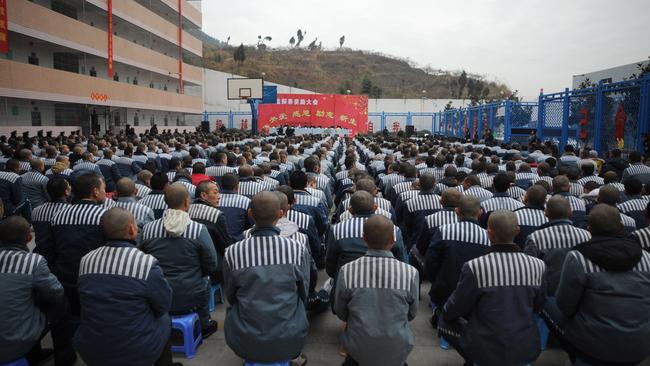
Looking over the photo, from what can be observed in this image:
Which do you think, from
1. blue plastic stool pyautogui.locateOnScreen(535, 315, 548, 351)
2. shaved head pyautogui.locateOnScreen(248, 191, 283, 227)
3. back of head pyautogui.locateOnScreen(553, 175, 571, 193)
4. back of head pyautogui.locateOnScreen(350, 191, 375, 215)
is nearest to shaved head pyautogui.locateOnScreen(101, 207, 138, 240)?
shaved head pyautogui.locateOnScreen(248, 191, 283, 227)

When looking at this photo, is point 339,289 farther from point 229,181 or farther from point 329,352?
point 229,181

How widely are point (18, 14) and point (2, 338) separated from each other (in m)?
16.7

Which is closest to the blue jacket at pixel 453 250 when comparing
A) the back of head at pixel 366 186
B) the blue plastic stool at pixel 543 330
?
the blue plastic stool at pixel 543 330

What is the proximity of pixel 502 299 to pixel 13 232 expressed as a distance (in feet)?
10.2

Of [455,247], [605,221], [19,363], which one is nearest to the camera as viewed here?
[605,221]

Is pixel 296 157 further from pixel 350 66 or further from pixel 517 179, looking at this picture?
pixel 350 66

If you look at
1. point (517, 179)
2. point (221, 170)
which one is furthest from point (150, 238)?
point (517, 179)

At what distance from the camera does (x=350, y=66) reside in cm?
8212

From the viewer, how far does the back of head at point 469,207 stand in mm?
3730

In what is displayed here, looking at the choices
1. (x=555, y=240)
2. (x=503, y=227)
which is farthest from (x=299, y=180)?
(x=503, y=227)

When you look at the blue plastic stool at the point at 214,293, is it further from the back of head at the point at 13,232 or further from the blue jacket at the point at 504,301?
the blue jacket at the point at 504,301

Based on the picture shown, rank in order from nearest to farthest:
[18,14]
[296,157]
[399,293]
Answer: [399,293], [296,157], [18,14]

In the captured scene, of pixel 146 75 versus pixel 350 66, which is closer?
pixel 146 75

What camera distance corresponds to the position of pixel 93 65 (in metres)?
23.1
